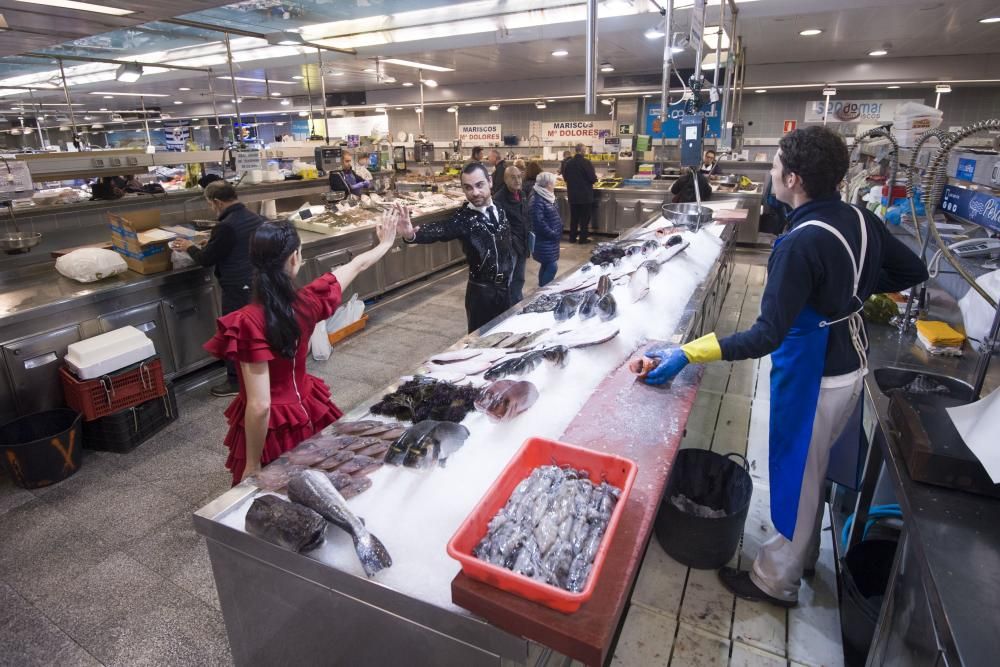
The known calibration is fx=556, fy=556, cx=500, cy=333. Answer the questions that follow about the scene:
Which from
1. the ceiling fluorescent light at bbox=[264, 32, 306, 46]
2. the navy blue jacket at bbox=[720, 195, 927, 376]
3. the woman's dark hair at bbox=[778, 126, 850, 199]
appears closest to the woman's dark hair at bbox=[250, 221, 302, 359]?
the navy blue jacket at bbox=[720, 195, 927, 376]

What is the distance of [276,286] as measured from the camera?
2.01m

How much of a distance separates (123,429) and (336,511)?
9.79ft

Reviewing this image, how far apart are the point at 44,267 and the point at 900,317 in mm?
6270

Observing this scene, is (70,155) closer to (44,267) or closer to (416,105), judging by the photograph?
(44,267)

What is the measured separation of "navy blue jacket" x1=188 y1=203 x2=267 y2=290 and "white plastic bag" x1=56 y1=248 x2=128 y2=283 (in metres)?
0.53

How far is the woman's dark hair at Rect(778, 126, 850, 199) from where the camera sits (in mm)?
1854

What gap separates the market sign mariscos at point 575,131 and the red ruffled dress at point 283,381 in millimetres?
12704

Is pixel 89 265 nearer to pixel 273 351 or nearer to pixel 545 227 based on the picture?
pixel 273 351

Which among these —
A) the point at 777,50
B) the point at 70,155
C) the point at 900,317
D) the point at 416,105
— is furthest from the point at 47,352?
the point at 416,105

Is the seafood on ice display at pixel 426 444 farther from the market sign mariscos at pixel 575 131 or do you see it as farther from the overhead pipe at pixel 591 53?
the market sign mariscos at pixel 575 131

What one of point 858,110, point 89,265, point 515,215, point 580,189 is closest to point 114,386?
point 89,265

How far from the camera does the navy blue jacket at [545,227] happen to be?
5617mm

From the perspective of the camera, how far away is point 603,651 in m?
0.99

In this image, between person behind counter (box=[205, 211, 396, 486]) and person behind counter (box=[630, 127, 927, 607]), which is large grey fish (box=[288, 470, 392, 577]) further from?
person behind counter (box=[630, 127, 927, 607])
